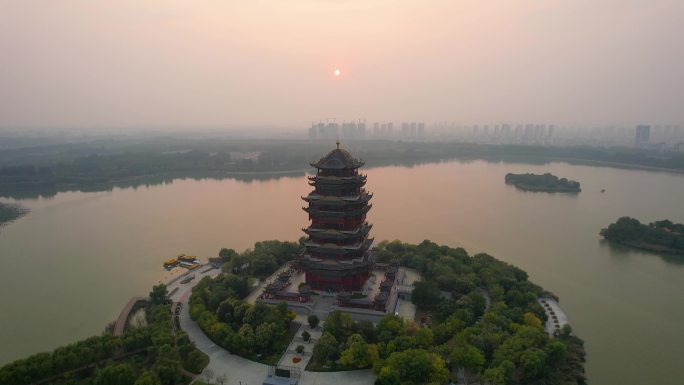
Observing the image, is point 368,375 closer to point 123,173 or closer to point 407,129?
point 123,173

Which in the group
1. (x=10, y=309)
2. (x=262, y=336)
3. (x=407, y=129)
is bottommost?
(x=10, y=309)

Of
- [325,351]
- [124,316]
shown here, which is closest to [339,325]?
[325,351]

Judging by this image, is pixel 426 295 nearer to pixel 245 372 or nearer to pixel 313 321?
pixel 313 321

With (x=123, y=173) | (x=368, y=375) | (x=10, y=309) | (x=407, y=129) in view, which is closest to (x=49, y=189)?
(x=123, y=173)

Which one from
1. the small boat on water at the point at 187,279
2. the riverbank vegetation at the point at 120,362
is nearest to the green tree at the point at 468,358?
the riverbank vegetation at the point at 120,362

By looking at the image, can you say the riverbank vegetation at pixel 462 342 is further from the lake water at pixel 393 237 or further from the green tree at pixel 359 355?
the lake water at pixel 393 237

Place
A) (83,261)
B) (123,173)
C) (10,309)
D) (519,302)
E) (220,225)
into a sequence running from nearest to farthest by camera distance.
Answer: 1. (519,302)
2. (10,309)
3. (83,261)
4. (220,225)
5. (123,173)
